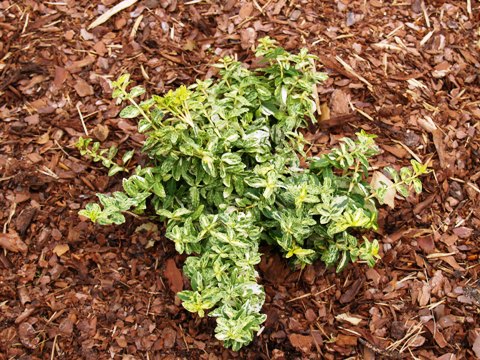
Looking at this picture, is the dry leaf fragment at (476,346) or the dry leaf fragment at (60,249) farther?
the dry leaf fragment at (60,249)

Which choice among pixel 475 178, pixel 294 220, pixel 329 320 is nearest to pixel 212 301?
pixel 294 220

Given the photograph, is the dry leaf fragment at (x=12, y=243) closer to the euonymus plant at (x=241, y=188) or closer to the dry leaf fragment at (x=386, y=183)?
the euonymus plant at (x=241, y=188)

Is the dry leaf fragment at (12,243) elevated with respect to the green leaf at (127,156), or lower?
lower

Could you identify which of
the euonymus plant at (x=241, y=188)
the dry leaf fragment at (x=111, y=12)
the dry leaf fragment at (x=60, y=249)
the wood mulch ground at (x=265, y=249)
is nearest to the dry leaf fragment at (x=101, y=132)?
the wood mulch ground at (x=265, y=249)

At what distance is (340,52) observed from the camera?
4062mm

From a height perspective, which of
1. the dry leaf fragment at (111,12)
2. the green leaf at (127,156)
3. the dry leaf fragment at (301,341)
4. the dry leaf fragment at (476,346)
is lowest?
the dry leaf fragment at (301,341)

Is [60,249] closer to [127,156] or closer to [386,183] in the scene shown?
[127,156]

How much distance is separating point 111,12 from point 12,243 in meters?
1.79

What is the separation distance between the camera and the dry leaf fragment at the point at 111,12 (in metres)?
4.19

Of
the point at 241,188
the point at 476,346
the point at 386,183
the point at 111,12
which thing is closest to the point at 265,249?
the point at 241,188

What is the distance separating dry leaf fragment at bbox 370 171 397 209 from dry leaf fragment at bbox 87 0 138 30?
2.12 m

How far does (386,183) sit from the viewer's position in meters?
3.56

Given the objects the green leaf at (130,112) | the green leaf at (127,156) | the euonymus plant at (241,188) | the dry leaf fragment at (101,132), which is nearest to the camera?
the euonymus plant at (241,188)

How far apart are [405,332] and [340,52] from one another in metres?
1.90
